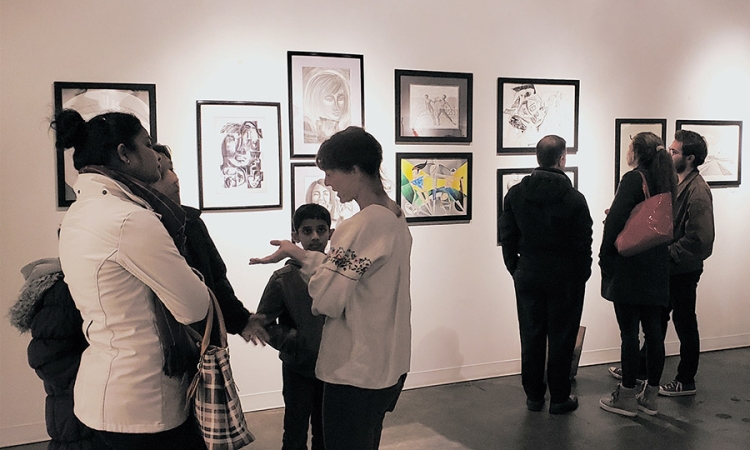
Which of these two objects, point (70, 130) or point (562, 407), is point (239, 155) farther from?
point (562, 407)

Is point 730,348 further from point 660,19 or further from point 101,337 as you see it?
point 101,337

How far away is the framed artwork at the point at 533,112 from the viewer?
4926 mm

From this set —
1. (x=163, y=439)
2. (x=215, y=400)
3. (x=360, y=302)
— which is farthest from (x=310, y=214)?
(x=163, y=439)

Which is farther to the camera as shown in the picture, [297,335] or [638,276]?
[638,276]

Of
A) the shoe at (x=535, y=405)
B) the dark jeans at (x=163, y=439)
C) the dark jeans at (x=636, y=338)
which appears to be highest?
the dark jeans at (x=163, y=439)

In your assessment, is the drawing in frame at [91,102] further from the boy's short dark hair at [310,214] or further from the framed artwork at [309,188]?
the boy's short dark hair at [310,214]

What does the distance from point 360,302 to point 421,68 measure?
2833 millimetres

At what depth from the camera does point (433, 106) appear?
471cm

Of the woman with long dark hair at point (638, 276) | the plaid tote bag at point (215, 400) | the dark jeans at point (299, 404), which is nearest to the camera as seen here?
the plaid tote bag at point (215, 400)

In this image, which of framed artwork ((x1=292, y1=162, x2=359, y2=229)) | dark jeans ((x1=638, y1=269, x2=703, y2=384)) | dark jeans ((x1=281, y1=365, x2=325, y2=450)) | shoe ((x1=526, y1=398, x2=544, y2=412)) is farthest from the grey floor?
framed artwork ((x1=292, y1=162, x2=359, y2=229))

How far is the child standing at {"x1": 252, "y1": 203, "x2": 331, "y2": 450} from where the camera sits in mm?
2615

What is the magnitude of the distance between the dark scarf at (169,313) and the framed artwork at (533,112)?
333 centimetres

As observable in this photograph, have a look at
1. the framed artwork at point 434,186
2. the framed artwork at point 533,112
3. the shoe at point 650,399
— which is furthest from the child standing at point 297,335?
the framed artwork at point 533,112

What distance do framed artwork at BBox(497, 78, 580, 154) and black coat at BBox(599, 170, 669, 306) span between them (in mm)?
1102
